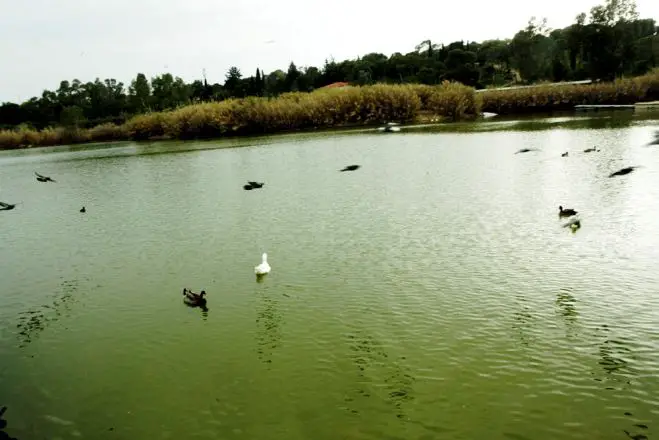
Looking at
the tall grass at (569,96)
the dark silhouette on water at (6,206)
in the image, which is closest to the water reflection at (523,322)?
the dark silhouette on water at (6,206)

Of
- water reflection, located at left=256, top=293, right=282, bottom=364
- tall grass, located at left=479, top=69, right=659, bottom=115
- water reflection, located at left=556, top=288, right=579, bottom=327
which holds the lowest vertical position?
water reflection, located at left=556, top=288, right=579, bottom=327

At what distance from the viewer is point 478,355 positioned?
6941 millimetres

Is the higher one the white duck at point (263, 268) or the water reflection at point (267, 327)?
the white duck at point (263, 268)

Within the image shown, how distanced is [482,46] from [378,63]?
83.2 feet

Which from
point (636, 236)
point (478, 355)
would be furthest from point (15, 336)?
point (636, 236)

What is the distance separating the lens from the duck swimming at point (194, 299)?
9.40m

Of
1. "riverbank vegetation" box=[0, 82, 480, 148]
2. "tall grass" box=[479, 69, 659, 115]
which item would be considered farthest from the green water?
"tall grass" box=[479, 69, 659, 115]

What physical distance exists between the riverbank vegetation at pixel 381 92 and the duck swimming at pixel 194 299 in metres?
47.0

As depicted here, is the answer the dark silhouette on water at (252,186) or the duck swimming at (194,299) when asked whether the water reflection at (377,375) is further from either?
the dark silhouette on water at (252,186)

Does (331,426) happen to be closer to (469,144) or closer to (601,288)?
(601,288)

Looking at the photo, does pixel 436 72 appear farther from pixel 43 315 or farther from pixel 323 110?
pixel 43 315

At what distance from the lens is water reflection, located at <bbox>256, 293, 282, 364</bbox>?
299 inches

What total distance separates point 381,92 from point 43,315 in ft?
157

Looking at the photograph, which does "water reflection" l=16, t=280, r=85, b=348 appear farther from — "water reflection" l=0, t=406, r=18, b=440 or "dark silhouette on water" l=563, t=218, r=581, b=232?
"dark silhouette on water" l=563, t=218, r=581, b=232
